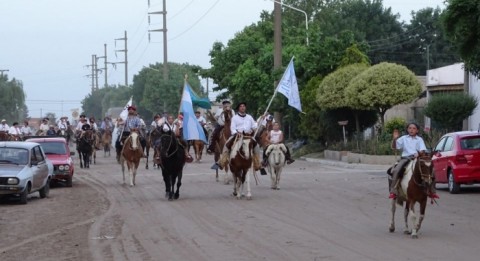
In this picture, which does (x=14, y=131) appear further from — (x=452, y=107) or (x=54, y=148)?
(x=452, y=107)

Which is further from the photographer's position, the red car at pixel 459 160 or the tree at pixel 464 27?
the red car at pixel 459 160

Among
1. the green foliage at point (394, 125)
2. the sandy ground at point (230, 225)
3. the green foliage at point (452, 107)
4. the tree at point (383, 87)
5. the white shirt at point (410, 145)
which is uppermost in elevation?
the tree at point (383, 87)

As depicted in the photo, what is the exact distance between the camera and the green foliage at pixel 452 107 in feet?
135

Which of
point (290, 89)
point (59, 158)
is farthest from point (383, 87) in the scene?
point (59, 158)

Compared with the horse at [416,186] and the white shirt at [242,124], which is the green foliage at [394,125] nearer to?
the white shirt at [242,124]

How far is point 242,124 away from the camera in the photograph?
83.5 ft

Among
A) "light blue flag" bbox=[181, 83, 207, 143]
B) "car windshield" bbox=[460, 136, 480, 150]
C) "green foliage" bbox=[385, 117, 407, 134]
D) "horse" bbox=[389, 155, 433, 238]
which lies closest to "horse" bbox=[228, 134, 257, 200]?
"light blue flag" bbox=[181, 83, 207, 143]

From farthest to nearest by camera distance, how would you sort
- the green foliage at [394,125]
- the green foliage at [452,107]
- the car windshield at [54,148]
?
1. the green foliage at [394,125]
2. the green foliage at [452,107]
3. the car windshield at [54,148]

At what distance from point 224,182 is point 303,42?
99.8 ft

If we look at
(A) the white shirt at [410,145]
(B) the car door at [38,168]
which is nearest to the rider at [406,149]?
(A) the white shirt at [410,145]

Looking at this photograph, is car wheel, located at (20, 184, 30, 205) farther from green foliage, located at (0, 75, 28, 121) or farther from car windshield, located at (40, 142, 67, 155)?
green foliage, located at (0, 75, 28, 121)

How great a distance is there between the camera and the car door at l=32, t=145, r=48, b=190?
26050 millimetres

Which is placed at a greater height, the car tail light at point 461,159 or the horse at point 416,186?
the car tail light at point 461,159

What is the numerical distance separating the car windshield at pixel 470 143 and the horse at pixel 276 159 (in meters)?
5.01
